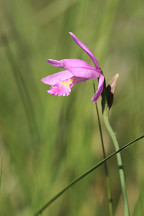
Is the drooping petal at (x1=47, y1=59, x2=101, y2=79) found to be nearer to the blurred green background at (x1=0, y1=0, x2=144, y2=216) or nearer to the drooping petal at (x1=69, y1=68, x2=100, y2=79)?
the drooping petal at (x1=69, y1=68, x2=100, y2=79)

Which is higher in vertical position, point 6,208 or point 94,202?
point 6,208

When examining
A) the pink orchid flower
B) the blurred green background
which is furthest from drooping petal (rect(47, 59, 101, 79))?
the blurred green background

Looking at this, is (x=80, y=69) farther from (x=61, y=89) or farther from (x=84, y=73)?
(x=61, y=89)

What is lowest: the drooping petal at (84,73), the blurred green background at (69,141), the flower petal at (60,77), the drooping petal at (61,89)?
the blurred green background at (69,141)

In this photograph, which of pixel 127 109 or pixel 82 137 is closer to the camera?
pixel 82 137

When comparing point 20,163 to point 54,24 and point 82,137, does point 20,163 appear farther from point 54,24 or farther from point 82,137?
point 54,24

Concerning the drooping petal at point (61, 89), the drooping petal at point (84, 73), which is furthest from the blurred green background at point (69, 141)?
the drooping petal at point (84, 73)

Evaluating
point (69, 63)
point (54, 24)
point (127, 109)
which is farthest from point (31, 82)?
point (69, 63)

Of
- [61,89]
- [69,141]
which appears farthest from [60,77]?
[69,141]

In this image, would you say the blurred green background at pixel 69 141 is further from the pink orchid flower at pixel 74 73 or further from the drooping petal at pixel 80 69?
the drooping petal at pixel 80 69
